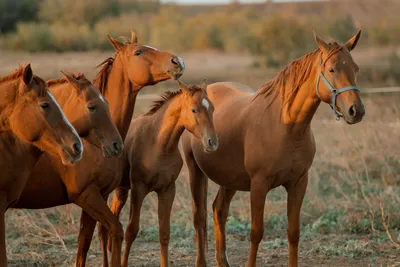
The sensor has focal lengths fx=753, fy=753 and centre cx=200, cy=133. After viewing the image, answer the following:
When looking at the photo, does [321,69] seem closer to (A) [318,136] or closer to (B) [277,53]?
(A) [318,136]

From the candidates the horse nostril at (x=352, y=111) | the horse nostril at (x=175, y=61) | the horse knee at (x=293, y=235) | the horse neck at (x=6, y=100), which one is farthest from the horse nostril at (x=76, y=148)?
the horse knee at (x=293, y=235)

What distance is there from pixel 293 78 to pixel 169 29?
110ft

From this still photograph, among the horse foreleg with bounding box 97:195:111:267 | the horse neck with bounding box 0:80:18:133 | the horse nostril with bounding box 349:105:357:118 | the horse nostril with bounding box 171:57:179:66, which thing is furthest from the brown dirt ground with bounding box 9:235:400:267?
the horse neck with bounding box 0:80:18:133

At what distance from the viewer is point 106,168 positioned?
654 centimetres

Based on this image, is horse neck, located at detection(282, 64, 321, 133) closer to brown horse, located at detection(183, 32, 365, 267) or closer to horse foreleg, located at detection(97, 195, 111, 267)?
brown horse, located at detection(183, 32, 365, 267)

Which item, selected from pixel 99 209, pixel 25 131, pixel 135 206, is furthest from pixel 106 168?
pixel 25 131

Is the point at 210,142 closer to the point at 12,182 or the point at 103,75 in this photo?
the point at 103,75

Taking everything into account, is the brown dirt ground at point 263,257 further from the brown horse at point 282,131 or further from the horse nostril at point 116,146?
the horse nostril at point 116,146

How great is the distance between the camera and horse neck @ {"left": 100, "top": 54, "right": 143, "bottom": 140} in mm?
6875

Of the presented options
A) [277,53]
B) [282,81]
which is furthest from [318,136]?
[277,53]

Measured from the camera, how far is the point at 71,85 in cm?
646

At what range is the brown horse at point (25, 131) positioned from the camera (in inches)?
214

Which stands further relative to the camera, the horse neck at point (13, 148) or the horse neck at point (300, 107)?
the horse neck at point (300, 107)

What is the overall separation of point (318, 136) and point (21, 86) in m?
9.03
